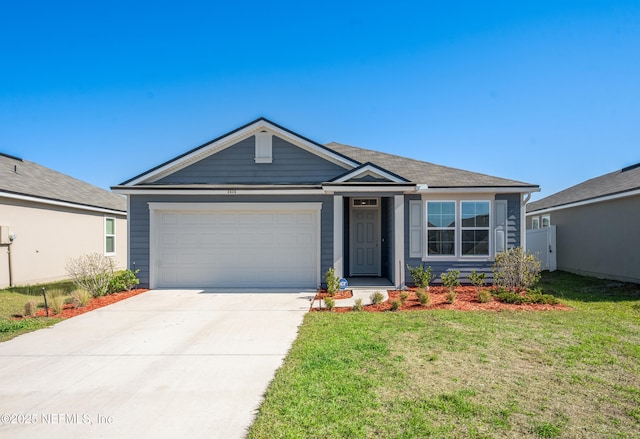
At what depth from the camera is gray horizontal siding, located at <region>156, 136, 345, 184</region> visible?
11.7 meters

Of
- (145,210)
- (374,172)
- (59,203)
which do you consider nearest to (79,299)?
(145,210)

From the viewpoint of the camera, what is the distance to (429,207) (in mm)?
11438

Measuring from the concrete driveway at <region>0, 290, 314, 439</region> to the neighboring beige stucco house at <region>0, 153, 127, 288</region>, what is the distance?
271 inches

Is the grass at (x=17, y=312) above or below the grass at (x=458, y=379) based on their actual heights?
below

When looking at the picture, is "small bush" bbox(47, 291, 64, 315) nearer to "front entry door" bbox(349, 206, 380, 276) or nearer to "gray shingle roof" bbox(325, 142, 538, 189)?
"front entry door" bbox(349, 206, 380, 276)

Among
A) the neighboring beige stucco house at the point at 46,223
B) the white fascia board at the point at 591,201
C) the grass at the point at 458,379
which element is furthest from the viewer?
the neighboring beige stucco house at the point at 46,223

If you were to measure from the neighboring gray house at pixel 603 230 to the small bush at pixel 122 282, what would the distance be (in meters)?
15.6

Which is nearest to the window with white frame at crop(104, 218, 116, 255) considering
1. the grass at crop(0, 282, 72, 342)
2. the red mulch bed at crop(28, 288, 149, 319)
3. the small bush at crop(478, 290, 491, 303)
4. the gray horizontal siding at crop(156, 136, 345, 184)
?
the grass at crop(0, 282, 72, 342)

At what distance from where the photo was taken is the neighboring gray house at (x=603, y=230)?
12.1 meters

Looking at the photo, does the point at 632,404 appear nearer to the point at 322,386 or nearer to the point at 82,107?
the point at 322,386

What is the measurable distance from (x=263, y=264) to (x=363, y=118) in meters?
8.56

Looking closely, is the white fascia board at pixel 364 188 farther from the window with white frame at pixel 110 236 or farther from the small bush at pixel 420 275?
the window with white frame at pixel 110 236

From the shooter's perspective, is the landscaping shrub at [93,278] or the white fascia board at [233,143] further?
the white fascia board at [233,143]

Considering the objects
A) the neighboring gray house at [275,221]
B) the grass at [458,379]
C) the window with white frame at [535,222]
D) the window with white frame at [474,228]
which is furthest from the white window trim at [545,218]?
the grass at [458,379]
